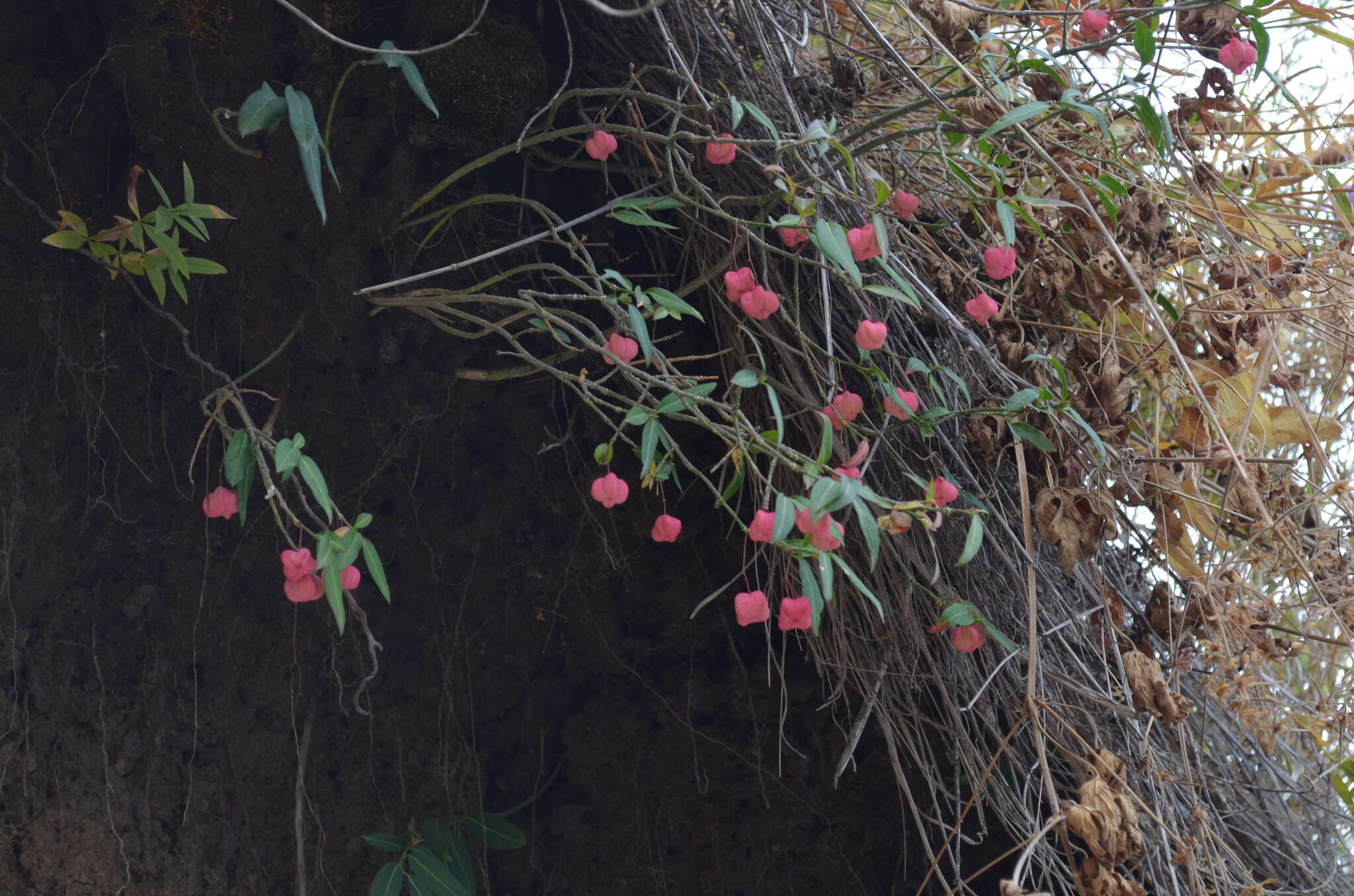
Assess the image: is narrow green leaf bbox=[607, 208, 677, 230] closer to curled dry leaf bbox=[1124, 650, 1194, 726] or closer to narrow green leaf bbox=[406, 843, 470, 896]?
curled dry leaf bbox=[1124, 650, 1194, 726]

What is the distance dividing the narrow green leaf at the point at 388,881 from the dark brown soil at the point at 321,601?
0.28ft

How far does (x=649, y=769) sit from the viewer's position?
1.26 metres

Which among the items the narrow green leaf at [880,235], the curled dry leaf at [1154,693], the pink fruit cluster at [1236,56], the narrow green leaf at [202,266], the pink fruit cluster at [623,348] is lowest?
the curled dry leaf at [1154,693]

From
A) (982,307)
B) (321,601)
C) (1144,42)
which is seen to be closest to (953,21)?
(1144,42)

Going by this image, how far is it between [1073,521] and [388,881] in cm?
90

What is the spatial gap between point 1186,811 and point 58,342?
56.7 inches

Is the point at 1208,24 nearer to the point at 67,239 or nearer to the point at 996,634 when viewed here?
the point at 996,634

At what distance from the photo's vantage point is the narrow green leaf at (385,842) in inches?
45.9

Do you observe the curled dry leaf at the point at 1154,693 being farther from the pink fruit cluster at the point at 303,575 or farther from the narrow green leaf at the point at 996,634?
the pink fruit cluster at the point at 303,575

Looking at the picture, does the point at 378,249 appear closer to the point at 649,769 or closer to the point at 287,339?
the point at 287,339

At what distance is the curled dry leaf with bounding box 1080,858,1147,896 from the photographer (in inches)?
33.7

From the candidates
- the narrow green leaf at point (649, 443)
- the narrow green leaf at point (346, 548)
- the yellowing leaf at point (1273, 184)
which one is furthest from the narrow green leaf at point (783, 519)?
the yellowing leaf at point (1273, 184)

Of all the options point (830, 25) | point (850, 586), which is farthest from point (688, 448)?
point (830, 25)

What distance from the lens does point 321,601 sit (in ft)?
3.99
